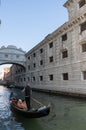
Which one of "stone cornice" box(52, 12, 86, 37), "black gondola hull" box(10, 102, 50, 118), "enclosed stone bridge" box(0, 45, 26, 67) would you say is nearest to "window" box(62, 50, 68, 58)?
"stone cornice" box(52, 12, 86, 37)

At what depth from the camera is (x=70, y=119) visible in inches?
425

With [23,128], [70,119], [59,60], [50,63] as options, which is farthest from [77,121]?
[50,63]

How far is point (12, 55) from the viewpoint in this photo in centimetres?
4700

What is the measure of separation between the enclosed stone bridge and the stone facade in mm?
13286

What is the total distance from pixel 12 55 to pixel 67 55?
24.3 meters

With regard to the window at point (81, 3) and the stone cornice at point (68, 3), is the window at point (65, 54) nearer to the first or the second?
the window at point (81, 3)

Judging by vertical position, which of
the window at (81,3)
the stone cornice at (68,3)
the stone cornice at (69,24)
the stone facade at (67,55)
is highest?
the stone cornice at (68,3)

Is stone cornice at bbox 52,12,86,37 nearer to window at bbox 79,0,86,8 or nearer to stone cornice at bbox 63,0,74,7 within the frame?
window at bbox 79,0,86,8

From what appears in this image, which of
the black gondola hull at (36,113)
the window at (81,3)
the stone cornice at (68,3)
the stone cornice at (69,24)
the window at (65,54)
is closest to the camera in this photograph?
the black gondola hull at (36,113)

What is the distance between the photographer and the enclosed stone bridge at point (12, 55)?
4613 centimetres

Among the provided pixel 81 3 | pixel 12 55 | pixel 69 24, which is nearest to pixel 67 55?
pixel 69 24

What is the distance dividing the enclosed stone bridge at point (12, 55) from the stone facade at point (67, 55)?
43.6ft

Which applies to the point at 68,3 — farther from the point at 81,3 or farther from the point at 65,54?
the point at 65,54

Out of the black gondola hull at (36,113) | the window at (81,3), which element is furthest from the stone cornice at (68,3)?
the black gondola hull at (36,113)
